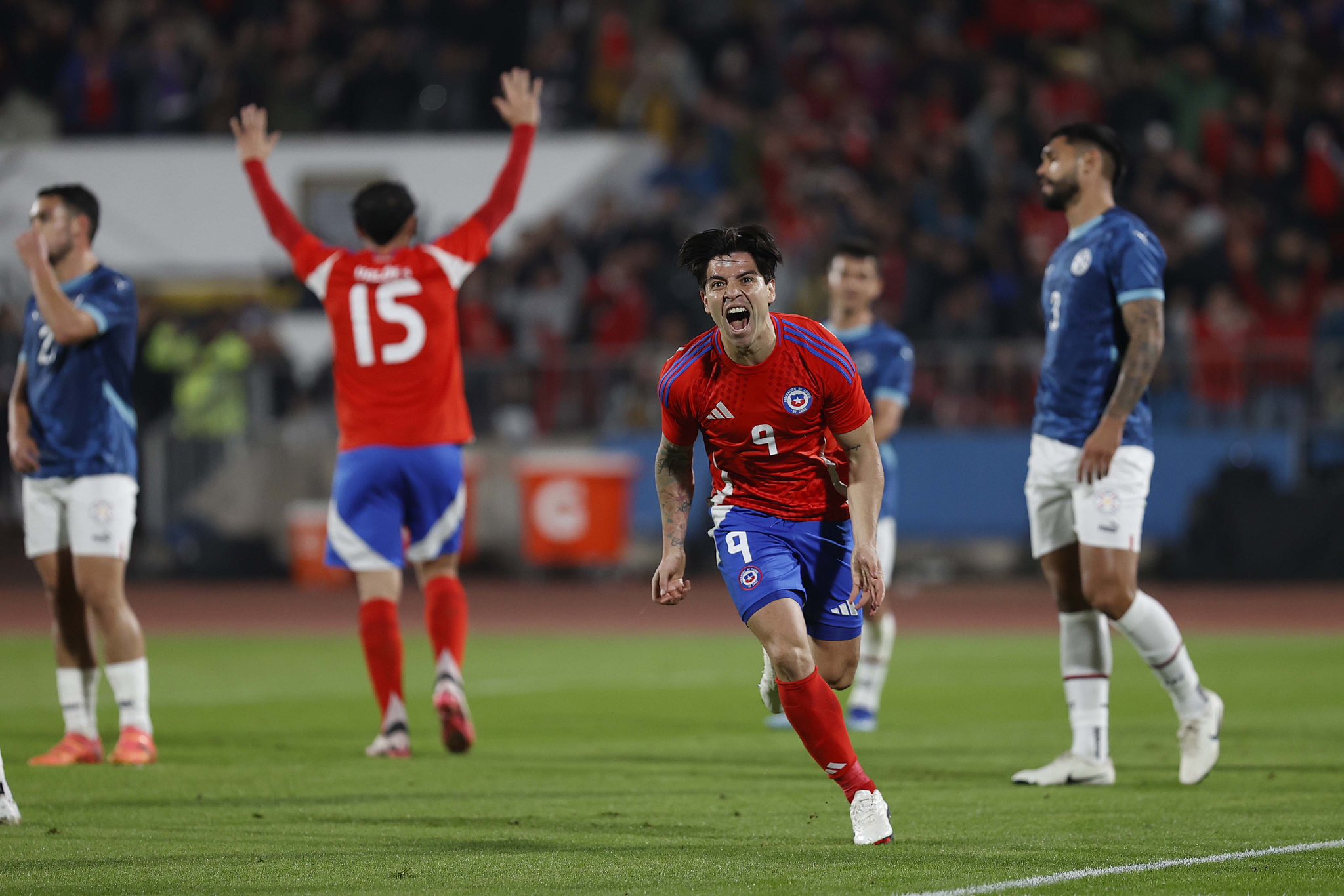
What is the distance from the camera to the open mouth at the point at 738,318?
6285 millimetres

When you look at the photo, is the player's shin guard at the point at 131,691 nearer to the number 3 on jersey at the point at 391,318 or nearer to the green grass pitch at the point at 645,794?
the green grass pitch at the point at 645,794

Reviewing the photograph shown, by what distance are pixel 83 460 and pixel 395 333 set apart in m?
1.54

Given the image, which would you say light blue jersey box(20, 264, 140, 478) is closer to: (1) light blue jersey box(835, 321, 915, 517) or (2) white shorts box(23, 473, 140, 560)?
(2) white shorts box(23, 473, 140, 560)

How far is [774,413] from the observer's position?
6.45 m

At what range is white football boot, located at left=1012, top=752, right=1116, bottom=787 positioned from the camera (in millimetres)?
7762

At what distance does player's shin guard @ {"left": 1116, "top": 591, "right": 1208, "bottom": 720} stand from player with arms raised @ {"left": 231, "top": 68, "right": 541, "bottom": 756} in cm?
307

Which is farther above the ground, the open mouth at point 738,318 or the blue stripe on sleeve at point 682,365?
the open mouth at point 738,318

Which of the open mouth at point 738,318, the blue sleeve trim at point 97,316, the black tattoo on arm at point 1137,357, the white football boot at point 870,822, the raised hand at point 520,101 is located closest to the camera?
the white football boot at point 870,822

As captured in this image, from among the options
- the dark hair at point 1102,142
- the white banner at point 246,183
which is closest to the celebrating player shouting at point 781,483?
the dark hair at point 1102,142

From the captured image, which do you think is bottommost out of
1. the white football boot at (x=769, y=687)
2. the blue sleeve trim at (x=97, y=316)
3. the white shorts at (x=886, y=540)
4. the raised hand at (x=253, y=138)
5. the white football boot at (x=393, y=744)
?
the white football boot at (x=393, y=744)

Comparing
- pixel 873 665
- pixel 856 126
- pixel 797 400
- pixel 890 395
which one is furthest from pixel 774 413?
pixel 856 126

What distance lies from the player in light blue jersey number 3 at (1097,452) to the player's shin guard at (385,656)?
2889mm

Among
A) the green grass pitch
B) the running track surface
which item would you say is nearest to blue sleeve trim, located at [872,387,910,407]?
the green grass pitch

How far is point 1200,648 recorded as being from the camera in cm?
1445
